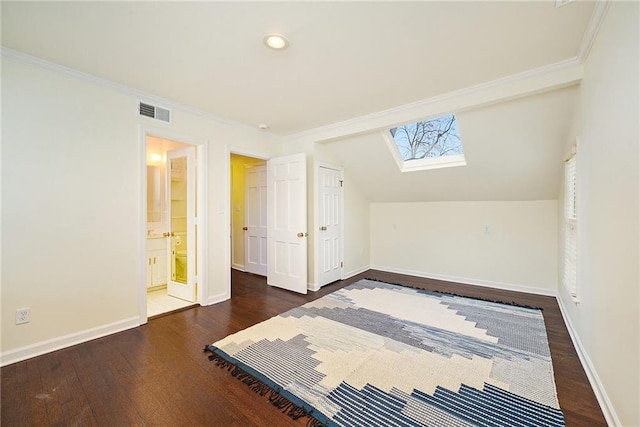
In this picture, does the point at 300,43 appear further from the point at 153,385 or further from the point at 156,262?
the point at 156,262

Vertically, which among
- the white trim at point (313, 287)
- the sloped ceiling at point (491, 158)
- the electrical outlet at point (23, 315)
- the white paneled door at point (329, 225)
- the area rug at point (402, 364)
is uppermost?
the sloped ceiling at point (491, 158)

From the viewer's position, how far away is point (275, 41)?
2006mm

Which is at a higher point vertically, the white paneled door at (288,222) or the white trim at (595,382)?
the white paneled door at (288,222)

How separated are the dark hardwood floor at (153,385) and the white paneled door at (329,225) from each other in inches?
65.1

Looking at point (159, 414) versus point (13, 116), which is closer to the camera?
point (159, 414)

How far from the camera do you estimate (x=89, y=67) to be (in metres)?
2.38

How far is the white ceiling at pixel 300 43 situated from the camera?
172cm

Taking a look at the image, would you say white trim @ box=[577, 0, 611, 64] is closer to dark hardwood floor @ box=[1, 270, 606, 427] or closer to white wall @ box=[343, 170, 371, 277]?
dark hardwood floor @ box=[1, 270, 606, 427]

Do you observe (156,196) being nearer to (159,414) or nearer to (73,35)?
(73,35)

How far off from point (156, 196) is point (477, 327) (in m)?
4.80

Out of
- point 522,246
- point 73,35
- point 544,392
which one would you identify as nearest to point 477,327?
point 544,392

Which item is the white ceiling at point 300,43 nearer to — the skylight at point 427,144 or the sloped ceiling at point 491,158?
the sloped ceiling at point 491,158

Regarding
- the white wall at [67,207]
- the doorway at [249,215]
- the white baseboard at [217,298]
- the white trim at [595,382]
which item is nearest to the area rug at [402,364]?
the white trim at [595,382]

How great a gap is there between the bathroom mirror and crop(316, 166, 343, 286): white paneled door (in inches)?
102
